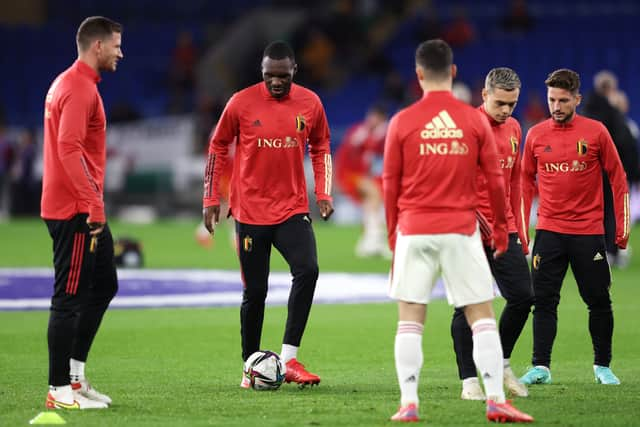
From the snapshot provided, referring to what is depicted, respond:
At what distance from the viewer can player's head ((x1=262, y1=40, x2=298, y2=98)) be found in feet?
31.1

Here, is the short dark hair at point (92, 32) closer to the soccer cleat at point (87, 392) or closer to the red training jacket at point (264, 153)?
the red training jacket at point (264, 153)

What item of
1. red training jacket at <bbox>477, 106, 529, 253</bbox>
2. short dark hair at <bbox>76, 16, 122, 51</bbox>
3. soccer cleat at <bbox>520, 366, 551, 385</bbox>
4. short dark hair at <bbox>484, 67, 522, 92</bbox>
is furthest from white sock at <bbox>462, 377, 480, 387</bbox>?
short dark hair at <bbox>76, 16, 122, 51</bbox>

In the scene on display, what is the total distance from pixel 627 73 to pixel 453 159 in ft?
91.1

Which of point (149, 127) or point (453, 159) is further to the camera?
point (149, 127)

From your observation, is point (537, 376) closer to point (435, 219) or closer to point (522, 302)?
point (522, 302)

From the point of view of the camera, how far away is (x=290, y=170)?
9.66m

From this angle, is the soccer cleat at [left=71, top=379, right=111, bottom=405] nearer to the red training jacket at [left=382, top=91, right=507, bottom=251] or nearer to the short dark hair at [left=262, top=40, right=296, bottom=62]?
the red training jacket at [left=382, top=91, right=507, bottom=251]

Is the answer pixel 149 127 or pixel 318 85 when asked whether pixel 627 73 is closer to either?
pixel 318 85

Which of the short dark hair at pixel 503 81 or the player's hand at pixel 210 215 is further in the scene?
the player's hand at pixel 210 215

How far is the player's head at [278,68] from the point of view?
Result: 9.47 meters

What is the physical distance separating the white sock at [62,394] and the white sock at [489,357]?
8.76ft

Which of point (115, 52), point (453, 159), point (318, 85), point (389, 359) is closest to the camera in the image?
point (453, 159)

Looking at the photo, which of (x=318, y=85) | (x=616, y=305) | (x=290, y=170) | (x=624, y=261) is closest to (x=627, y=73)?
(x=318, y=85)

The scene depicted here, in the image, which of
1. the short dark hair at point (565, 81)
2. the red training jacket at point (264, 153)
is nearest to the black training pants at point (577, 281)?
the short dark hair at point (565, 81)
